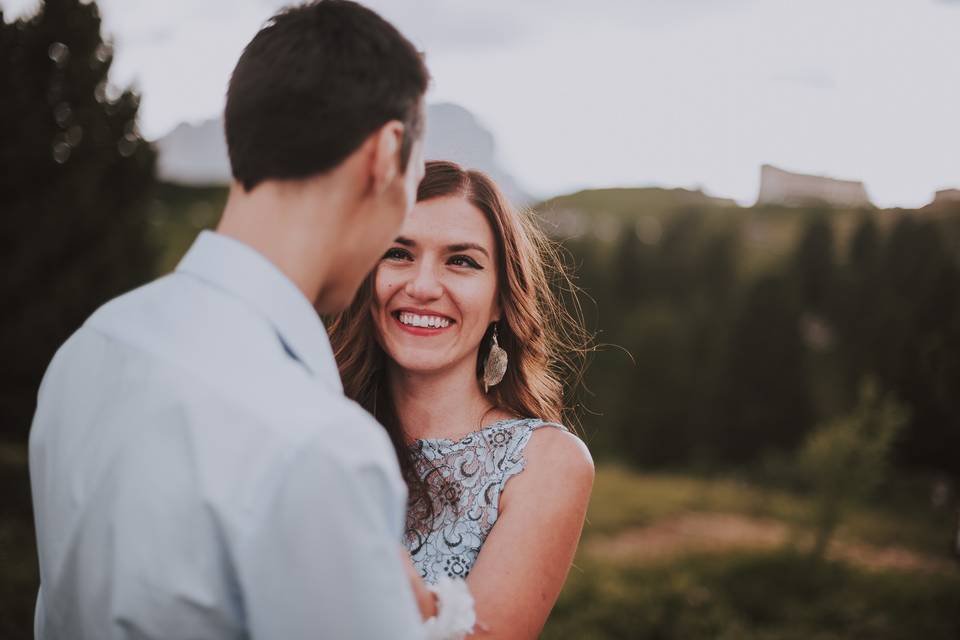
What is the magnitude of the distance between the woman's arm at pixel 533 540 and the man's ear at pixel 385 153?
46.6 inches

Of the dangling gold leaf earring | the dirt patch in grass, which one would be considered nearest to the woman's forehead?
the dangling gold leaf earring

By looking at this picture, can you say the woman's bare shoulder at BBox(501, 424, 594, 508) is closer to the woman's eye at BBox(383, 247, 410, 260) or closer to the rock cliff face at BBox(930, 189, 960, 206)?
the woman's eye at BBox(383, 247, 410, 260)

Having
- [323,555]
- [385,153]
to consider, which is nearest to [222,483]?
[323,555]

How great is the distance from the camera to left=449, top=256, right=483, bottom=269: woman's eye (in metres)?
2.61

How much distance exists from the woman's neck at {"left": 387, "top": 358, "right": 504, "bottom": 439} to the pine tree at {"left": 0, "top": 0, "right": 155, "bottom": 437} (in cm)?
1314

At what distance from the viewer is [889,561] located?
1867cm

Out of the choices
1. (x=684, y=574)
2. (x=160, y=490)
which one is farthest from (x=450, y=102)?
(x=684, y=574)

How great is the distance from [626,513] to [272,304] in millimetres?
22851

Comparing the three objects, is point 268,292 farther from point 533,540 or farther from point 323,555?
point 533,540

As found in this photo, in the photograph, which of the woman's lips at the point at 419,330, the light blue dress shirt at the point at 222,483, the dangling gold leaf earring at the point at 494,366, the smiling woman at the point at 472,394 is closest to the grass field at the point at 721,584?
the smiling woman at the point at 472,394

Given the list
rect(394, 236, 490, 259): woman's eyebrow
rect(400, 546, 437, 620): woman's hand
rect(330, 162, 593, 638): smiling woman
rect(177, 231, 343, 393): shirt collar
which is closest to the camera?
rect(177, 231, 343, 393): shirt collar

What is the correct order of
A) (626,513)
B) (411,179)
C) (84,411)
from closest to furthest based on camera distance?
1. (84,411)
2. (411,179)
3. (626,513)

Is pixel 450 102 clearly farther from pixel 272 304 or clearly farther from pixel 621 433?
pixel 621 433

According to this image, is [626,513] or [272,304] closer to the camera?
[272,304]
